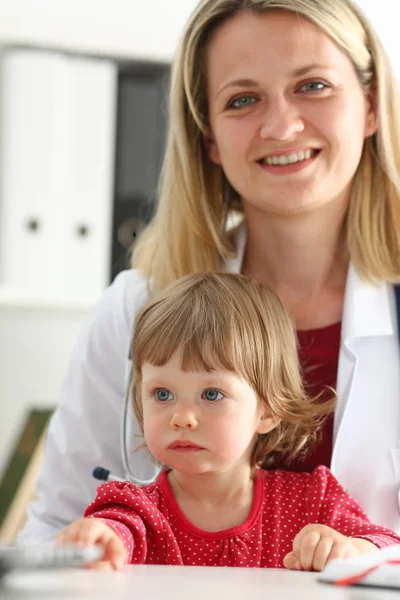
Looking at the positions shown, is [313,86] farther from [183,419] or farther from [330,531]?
[330,531]

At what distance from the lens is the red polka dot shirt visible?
1.10 m

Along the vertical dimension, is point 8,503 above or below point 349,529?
below

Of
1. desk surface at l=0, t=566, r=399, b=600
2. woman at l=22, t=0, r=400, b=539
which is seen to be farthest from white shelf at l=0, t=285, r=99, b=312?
desk surface at l=0, t=566, r=399, b=600

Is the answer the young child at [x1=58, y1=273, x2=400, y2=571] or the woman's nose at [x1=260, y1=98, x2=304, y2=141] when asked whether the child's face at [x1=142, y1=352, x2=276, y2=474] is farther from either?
the woman's nose at [x1=260, y1=98, x2=304, y2=141]

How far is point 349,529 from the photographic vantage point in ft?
3.78

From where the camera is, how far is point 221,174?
166 cm

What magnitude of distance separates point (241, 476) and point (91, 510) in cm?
21

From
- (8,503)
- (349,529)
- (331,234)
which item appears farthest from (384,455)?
(8,503)

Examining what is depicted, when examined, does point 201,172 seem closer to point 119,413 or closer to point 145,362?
point 119,413

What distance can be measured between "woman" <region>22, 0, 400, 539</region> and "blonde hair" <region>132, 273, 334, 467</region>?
0.46 feet

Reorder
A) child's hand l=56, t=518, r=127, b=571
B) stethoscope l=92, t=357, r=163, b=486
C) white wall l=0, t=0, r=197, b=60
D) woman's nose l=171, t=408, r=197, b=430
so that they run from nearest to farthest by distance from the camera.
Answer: child's hand l=56, t=518, r=127, b=571, woman's nose l=171, t=408, r=197, b=430, stethoscope l=92, t=357, r=163, b=486, white wall l=0, t=0, r=197, b=60

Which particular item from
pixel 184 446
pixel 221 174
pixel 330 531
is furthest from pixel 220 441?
pixel 221 174

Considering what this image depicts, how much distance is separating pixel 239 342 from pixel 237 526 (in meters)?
0.22

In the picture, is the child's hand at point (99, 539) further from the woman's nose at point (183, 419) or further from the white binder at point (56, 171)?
the white binder at point (56, 171)
